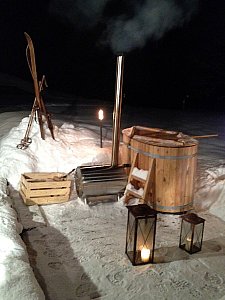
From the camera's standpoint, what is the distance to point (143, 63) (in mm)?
24953

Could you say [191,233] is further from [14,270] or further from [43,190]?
[43,190]

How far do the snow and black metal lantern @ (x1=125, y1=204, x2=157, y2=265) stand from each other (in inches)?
5.9

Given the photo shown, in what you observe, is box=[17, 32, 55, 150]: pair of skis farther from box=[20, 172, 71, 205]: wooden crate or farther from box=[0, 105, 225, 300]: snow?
box=[20, 172, 71, 205]: wooden crate

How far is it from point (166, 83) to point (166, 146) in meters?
19.3

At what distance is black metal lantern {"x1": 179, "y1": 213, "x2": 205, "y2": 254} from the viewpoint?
501cm

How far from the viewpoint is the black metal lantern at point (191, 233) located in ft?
16.4

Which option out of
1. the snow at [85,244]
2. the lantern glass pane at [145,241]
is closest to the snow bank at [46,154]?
the snow at [85,244]

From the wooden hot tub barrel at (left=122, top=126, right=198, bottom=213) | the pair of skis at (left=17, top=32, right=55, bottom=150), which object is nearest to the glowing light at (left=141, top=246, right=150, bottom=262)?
the wooden hot tub barrel at (left=122, top=126, right=198, bottom=213)

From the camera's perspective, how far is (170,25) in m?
7.33

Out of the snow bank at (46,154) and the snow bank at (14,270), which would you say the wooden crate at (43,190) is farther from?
the snow bank at (14,270)

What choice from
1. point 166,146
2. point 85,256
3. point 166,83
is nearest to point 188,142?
point 166,146

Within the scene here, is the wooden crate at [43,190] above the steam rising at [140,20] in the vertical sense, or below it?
below

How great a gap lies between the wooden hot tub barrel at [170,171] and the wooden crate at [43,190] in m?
1.70

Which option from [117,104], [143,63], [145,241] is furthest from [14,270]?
[143,63]
